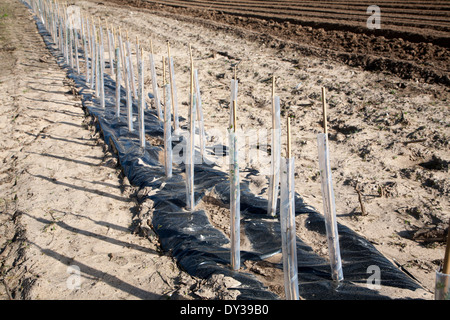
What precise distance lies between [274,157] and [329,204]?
0.96m

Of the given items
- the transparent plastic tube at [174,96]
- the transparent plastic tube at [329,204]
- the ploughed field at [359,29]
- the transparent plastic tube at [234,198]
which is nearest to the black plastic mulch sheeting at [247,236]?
the transparent plastic tube at [329,204]

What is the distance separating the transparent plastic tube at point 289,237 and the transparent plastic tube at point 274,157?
922 millimetres

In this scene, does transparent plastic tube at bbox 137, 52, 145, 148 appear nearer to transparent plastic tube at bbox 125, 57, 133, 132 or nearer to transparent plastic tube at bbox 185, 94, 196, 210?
transparent plastic tube at bbox 125, 57, 133, 132

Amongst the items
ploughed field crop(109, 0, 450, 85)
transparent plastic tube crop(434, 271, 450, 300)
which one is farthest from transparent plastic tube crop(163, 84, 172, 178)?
ploughed field crop(109, 0, 450, 85)

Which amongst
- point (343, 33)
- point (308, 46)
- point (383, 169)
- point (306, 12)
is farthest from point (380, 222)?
point (306, 12)

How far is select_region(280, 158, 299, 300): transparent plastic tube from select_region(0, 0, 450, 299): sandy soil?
1.42ft

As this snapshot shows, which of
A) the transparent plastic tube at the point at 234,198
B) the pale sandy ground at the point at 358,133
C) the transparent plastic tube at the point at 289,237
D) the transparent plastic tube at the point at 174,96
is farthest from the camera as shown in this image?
the transparent plastic tube at the point at 174,96

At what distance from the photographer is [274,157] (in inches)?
138

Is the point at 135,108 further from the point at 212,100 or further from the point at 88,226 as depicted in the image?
the point at 88,226

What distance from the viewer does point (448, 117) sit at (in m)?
5.27

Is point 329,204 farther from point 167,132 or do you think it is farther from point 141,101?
point 141,101

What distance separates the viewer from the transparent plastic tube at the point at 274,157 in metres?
3.38

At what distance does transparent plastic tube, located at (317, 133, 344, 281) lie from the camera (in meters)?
2.59

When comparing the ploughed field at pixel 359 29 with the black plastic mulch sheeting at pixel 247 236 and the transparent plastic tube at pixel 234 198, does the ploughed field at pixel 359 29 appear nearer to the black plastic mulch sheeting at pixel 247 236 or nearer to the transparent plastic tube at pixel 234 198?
the black plastic mulch sheeting at pixel 247 236
